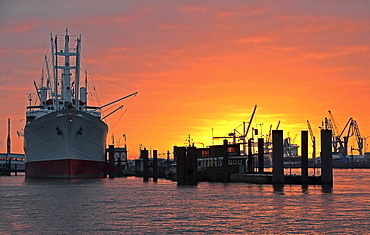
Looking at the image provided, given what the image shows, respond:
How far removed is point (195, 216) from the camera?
43531 mm

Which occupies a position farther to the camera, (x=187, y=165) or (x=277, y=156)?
(x=187, y=165)

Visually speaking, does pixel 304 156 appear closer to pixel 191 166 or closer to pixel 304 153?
pixel 304 153

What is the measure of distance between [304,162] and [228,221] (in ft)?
105

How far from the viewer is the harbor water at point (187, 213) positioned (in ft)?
123

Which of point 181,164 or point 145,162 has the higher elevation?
point 145,162

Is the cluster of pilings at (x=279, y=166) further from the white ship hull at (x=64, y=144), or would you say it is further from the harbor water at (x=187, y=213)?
the white ship hull at (x=64, y=144)

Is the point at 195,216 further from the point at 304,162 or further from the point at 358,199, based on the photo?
the point at 304,162

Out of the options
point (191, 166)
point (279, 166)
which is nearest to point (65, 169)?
point (191, 166)

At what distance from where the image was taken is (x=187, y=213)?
4534 centimetres

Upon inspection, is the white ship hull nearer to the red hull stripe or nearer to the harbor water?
the red hull stripe

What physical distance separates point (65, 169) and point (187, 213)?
51.2 m

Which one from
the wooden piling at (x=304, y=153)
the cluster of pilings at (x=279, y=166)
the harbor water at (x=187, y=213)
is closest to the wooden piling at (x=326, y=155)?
the cluster of pilings at (x=279, y=166)

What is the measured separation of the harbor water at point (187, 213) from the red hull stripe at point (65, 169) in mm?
29654

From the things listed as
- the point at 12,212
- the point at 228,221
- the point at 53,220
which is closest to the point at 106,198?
the point at 12,212
